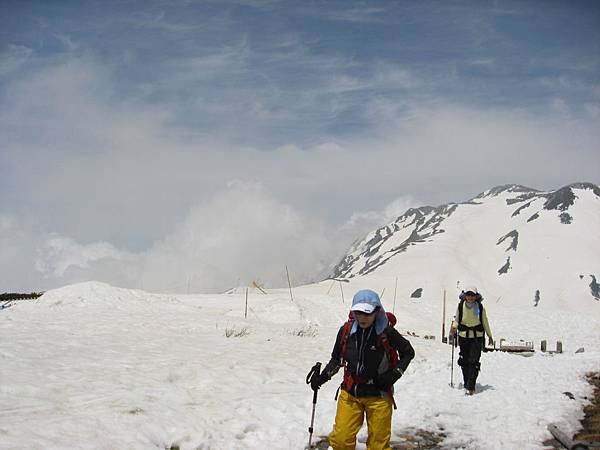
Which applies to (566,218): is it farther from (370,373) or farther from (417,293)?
(370,373)

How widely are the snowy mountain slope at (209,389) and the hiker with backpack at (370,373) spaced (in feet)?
5.83

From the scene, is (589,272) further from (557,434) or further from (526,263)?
(557,434)

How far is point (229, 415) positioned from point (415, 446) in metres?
3.29

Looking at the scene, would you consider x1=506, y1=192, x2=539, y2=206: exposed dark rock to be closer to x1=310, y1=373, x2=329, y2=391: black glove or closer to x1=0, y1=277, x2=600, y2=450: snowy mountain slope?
x1=0, y1=277, x2=600, y2=450: snowy mountain slope

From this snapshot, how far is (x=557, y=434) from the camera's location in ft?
26.0

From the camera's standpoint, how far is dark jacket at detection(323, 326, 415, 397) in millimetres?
6250

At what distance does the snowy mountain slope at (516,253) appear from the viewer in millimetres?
89000

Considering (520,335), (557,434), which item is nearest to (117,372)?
(557,434)

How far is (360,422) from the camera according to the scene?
6.35 meters

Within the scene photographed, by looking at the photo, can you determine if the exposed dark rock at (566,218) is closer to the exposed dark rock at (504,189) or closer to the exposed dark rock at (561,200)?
the exposed dark rock at (561,200)

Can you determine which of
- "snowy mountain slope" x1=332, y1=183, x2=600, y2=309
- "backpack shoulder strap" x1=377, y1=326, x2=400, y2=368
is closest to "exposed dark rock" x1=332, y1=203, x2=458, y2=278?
"snowy mountain slope" x1=332, y1=183, x2=600, y2=309

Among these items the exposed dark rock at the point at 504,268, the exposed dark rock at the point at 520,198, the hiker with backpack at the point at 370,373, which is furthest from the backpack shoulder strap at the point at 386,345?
the exposed dark rock at the point at 520,198

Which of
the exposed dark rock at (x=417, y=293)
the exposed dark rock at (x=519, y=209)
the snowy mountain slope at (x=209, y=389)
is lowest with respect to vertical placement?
the snowy mountain slope at (x=209, y=389)

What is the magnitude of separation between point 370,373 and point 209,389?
6.02 m
